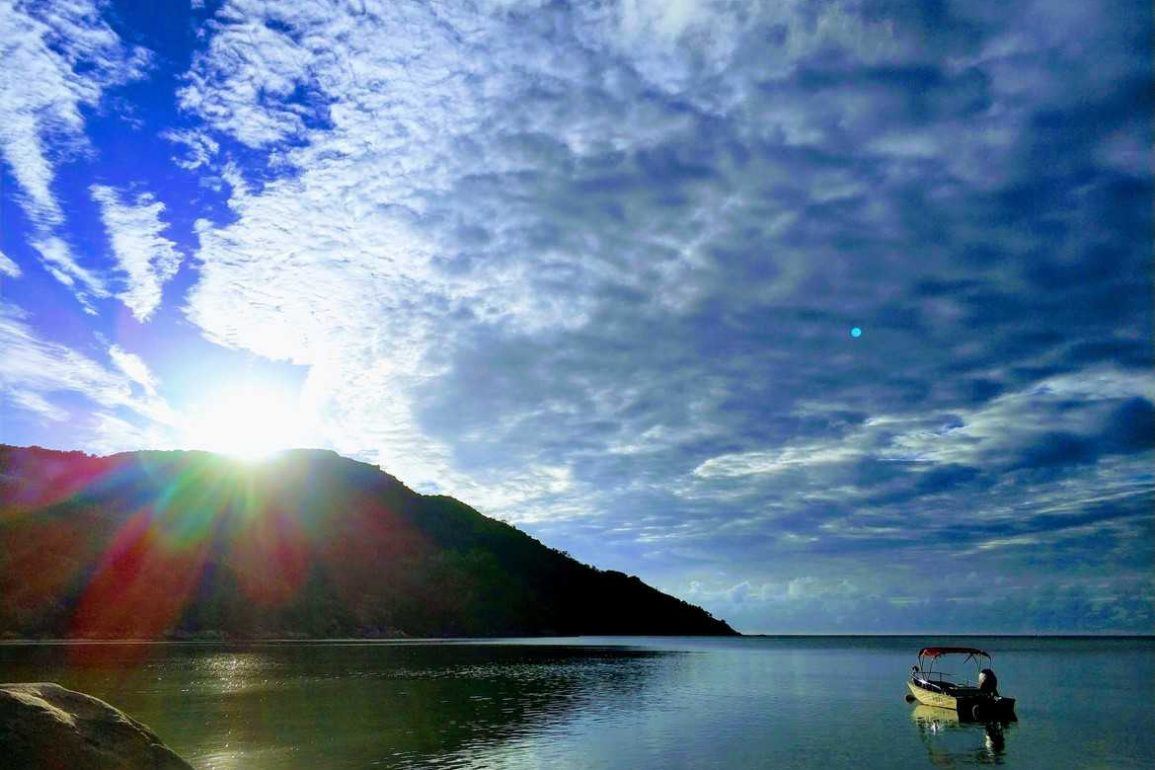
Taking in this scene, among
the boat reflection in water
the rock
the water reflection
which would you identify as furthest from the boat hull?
the rock

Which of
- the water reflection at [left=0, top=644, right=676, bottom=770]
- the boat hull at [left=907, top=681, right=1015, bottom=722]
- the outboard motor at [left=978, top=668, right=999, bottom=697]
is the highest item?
the outboard motor at [left=978, top=668, right=999, bottom=697]

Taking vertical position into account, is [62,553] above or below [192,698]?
above

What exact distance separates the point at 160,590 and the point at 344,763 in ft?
632

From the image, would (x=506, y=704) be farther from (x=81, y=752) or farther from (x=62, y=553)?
(x=62, y=553)

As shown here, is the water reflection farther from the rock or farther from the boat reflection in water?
the boat reflection in water

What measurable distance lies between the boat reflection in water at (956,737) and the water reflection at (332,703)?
2517 centimetres

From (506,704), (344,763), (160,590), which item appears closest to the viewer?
(344,763)

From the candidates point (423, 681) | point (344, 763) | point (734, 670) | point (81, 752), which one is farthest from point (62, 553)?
point (81, 752)

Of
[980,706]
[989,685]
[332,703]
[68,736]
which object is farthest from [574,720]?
[68,736]

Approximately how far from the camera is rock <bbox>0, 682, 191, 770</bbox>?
2117 centimetres

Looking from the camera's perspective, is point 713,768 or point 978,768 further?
point 978,768

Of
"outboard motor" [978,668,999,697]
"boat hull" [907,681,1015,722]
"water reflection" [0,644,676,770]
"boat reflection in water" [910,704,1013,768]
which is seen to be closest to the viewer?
"water reflection" [0,644,676,770]

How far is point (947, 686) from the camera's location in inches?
2717

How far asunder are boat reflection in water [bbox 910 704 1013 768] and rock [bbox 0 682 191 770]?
39840 mm
